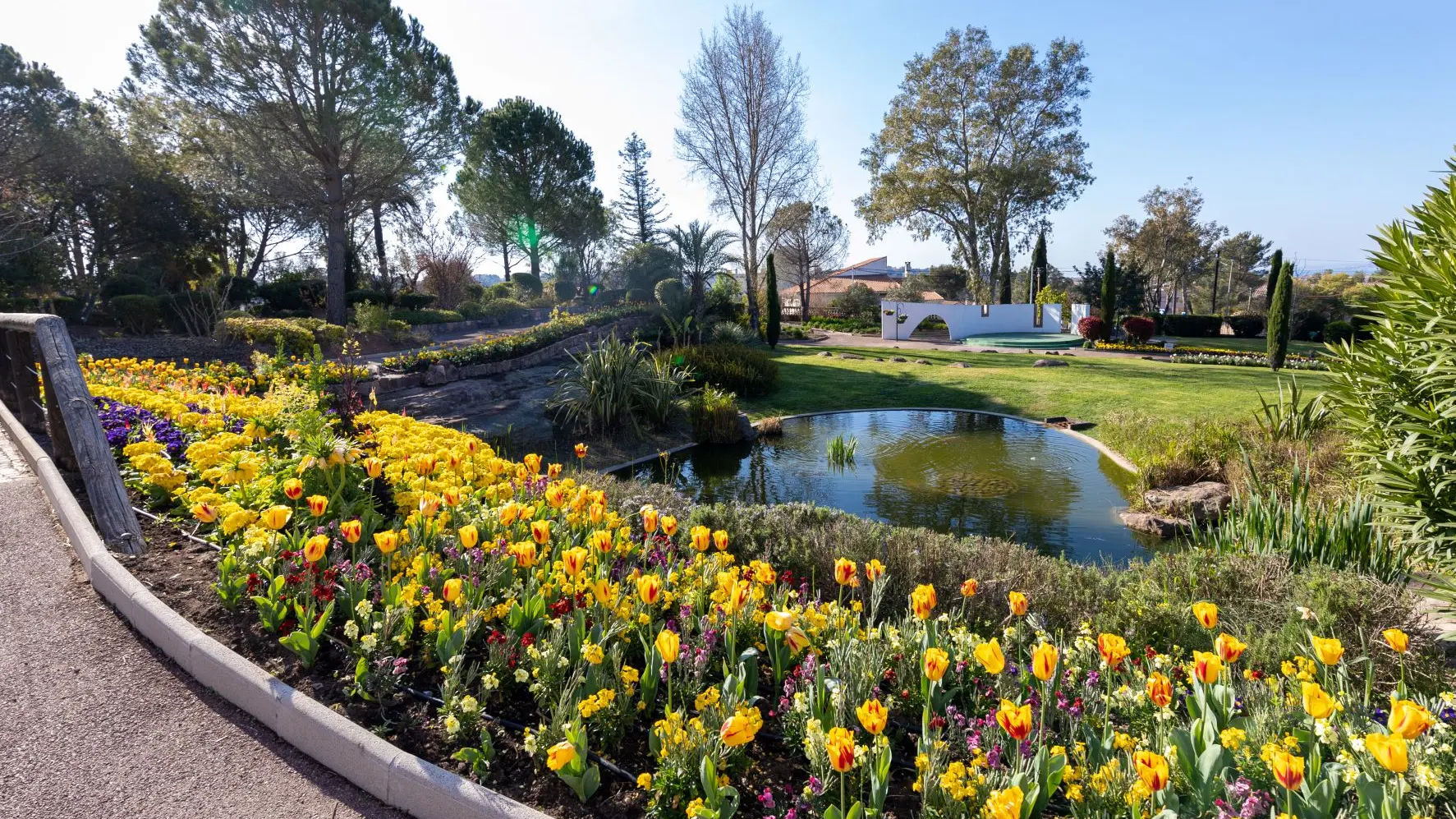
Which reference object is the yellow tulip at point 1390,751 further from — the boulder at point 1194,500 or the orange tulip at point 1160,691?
the boulder at point 1194,500

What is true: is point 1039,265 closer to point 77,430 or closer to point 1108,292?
point 1108,292

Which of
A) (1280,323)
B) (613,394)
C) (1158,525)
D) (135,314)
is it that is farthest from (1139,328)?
(135,314)

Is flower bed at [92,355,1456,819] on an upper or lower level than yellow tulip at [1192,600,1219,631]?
lower

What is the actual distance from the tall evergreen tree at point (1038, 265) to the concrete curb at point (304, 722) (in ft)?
96.6

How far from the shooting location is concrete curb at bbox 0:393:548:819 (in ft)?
5.59

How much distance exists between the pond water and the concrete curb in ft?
13.9

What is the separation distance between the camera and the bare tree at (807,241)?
36.1m

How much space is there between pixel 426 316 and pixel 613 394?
13.4 metres

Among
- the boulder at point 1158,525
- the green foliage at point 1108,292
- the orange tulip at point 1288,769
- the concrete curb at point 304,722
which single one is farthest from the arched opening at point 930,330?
the orange tulip at point 1288,769

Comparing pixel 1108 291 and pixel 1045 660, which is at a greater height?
pixel 1108 291

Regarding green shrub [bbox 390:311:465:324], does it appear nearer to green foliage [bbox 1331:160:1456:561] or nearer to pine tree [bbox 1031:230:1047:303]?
green foliage [bbox 1331:160:1456:561]

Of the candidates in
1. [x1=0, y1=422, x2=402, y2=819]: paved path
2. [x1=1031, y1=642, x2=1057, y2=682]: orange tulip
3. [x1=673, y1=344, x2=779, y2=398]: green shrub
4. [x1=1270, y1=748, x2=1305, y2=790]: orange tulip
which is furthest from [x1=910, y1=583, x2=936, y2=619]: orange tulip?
[x1=673, y1=344, x2=779, y2=398]: green shrub

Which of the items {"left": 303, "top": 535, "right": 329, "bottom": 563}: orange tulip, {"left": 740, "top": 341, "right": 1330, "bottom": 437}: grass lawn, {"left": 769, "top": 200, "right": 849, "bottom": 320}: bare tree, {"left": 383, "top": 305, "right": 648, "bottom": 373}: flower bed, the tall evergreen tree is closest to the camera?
{"left": 303, "top": 535, "right": 329, "bottom": 563}: orange tulip

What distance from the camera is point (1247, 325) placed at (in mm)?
26406
